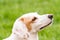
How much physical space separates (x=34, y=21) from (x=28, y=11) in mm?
4313

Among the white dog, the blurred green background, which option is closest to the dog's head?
the white dog

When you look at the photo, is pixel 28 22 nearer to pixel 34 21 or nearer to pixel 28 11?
pixel 34 21

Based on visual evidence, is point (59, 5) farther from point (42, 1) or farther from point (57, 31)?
point (57, 31)

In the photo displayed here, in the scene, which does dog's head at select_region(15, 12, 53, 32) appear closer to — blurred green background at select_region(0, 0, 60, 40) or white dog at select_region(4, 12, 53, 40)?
white dog at select_region(4, 12, 53, 40)

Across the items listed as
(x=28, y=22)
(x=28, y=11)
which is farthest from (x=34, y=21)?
(x=28, y=11)

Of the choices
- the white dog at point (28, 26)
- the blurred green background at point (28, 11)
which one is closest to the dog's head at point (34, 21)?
the white dog at point (28, 26)

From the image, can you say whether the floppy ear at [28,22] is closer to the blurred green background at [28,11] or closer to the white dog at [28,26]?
the white dog at [28,26]

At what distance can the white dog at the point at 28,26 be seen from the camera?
23.0 ft

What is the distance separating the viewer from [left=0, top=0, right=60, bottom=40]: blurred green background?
368 inches

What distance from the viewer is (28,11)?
37.9 ft

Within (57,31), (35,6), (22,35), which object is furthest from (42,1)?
(22,35)

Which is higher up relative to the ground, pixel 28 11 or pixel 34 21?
pixel 28 11

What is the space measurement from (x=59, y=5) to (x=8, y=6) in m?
1.56

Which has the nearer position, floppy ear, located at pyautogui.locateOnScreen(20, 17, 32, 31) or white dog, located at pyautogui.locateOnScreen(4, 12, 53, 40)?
white dog, located at pyautogui.locateOnScreen(4, 12, 53, 40)
